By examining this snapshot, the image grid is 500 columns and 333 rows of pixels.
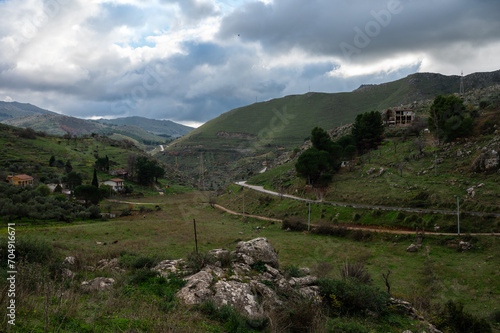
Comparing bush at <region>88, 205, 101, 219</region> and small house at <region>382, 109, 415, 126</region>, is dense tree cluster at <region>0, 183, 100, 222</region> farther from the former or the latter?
small house at <region>382, 109, 415, 126</region>

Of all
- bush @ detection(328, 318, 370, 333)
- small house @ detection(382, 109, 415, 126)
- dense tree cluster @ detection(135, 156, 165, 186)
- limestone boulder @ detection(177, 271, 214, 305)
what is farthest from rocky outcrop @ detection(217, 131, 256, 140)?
bush @ detection(328, 318, 370, 333)

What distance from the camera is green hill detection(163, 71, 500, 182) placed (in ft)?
436

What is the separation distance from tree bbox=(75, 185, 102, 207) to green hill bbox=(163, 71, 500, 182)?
5574cm

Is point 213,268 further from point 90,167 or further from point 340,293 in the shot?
point 90,167

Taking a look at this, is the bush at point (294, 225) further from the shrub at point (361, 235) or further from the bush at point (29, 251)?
the bush at point (29, 251)

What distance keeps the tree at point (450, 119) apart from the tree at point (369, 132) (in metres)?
10.3

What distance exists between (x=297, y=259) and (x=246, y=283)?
14.6 m

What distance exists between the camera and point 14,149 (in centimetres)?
8681

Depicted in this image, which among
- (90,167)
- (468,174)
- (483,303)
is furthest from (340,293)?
(90,167)

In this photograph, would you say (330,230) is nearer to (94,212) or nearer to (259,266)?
(259,266)

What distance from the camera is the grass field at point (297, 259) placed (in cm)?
717

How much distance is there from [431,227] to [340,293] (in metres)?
22.1

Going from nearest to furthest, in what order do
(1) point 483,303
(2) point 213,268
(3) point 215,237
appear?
(2) point 213,268 → (1) point 483,303 → (3) point 215,237

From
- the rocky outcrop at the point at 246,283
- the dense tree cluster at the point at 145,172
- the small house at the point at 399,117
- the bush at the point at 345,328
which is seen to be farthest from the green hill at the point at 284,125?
the bush at the point at 345,328
